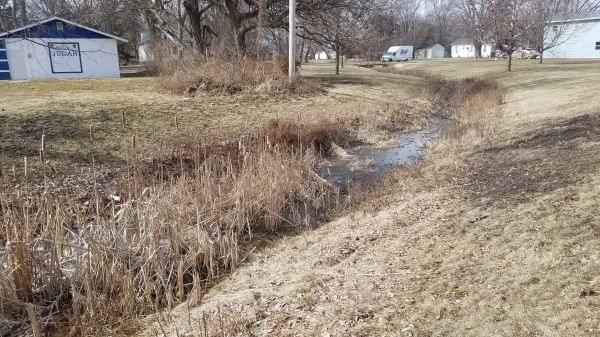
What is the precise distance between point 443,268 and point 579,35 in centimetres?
4699

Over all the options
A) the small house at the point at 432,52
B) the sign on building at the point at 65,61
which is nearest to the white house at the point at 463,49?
the small house at the point at 432,52

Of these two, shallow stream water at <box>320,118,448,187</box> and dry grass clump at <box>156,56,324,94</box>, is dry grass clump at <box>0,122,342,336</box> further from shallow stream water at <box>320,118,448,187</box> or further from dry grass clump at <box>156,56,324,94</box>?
dry grass clump at <box>156,56,324,94</box>

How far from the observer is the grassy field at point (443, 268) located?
3.09m

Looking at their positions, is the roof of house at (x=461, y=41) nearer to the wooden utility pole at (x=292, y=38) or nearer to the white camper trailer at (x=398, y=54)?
the white camper trailer at (x=398, y=54)

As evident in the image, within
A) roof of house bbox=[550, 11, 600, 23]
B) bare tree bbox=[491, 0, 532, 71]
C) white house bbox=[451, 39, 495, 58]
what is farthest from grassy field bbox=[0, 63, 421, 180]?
white house bbox=[451, 39, 495, 58]

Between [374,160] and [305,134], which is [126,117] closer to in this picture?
[305,134]

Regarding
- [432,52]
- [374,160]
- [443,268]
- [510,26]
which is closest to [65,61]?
[374,160]

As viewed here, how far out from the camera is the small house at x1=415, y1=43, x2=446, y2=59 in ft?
248

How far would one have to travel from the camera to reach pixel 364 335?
3092 millimetres

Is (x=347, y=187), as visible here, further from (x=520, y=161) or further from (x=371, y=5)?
(x=371, y=5)

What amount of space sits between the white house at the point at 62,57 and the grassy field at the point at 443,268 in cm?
2120

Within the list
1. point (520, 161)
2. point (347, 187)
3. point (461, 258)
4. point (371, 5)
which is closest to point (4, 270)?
point (461, 258)

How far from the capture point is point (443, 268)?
3865 mm

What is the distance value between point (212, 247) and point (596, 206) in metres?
3.85
